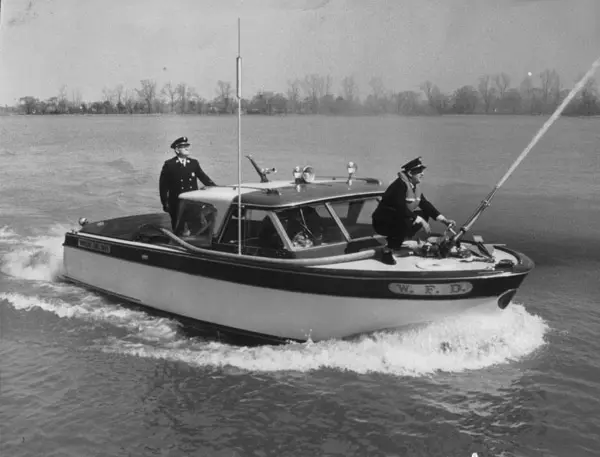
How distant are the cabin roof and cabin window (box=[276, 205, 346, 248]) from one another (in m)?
0.15

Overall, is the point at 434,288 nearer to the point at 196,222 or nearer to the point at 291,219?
the point at 291,219

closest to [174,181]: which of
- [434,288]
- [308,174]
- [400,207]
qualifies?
[308,174]

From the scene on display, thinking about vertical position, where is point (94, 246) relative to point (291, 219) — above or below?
below

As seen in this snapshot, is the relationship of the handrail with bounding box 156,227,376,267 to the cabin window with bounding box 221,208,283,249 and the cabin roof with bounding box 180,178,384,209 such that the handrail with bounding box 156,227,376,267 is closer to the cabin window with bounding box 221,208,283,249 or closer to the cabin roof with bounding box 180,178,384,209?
the cabin window with bounding box 221,208,283,249

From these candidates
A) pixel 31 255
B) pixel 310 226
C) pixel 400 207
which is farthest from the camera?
pixel 31 255

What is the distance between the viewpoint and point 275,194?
34.1 ft

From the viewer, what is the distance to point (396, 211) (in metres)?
9.81

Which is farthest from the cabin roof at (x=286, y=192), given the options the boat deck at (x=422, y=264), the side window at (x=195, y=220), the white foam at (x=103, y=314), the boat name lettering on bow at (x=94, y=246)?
the white foam at (x=103, y=314)

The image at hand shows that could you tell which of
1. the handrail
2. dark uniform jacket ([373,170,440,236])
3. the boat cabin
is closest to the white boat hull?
the handrail

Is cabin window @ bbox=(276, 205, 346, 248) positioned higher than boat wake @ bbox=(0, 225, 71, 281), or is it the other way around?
cabin window @ bbox=(276, 205, 346, 248)

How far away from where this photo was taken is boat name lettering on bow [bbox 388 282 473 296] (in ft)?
29.4

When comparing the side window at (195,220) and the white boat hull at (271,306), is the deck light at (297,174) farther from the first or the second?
the white boat hull at (271,306)

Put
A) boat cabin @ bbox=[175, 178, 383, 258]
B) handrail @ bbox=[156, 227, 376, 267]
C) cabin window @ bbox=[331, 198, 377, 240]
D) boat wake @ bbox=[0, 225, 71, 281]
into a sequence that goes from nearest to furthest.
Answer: handrail @ bbox=[156, 227, 376, 267] → boat cabin @ bbox=[175, 178, 383, 258] → cabin window @ bbox=[331, 198, 377, 240] → boat wake @ bbox=[0, 225, 71, 281]

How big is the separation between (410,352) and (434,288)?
3.30ft
